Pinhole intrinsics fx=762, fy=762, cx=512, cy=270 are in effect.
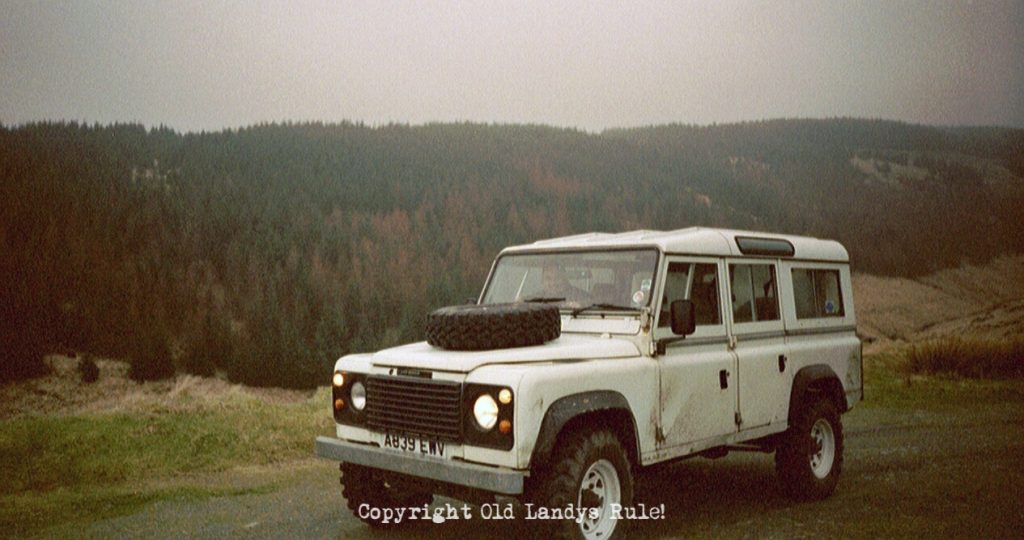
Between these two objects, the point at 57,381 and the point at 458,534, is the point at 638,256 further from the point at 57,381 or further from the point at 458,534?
the point at 57,381

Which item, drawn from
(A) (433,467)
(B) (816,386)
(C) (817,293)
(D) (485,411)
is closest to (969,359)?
(C) (817,293)

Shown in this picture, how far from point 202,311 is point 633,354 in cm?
1236

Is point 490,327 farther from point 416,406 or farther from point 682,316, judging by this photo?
point 682,316

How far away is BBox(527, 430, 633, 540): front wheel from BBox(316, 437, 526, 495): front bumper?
0.79 ft

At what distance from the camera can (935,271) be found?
25.8 metres

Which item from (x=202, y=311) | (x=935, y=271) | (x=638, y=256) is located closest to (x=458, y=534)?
(x=638, y=256)

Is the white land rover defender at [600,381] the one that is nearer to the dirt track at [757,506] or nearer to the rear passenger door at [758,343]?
the rear passenger door at [758,343]

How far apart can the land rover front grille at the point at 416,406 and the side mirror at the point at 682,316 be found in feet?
4.78

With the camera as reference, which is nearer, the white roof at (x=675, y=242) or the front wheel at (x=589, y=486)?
the front wheel at (x=589, y=486)

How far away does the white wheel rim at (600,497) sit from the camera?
4449mm

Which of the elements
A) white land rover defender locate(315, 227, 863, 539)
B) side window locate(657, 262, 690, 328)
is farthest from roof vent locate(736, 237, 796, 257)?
side window locate(657, 262, 690, 328)

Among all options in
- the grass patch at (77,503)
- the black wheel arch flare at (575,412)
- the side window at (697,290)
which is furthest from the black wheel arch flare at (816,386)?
the grass patch at (77,503)

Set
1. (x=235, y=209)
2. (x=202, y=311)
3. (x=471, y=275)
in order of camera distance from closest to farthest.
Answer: (x=202, y=311) → (x=235, y=209) → (x=471, y=275)

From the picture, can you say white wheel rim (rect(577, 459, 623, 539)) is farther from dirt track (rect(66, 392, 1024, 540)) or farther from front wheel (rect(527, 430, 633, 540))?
dirt track (rect(66, 392, 1024, 540))
